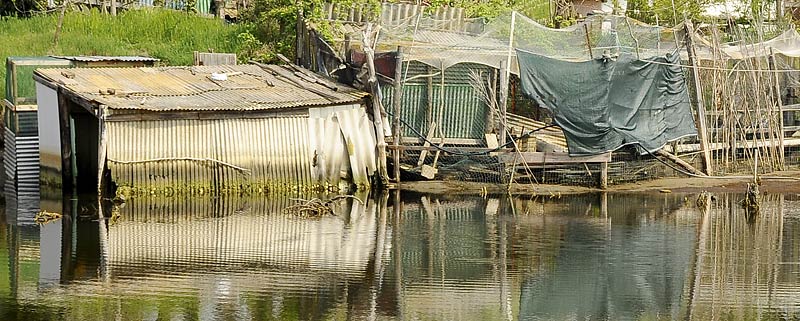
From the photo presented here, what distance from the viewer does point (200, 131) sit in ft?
69.0

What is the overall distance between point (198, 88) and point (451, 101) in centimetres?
454

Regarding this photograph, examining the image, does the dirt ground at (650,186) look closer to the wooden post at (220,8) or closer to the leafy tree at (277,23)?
the leafy tree at (277,23)

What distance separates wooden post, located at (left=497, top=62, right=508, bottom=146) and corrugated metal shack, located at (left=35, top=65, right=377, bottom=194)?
2.30 metres

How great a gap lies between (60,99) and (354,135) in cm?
510

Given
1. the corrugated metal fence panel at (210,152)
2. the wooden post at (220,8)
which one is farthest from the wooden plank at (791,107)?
the wooden post at (220,8)

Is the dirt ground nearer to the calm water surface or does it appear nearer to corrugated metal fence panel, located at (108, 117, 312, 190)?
the calm water surface

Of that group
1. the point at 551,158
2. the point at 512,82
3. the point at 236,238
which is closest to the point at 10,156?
the point at 236,238

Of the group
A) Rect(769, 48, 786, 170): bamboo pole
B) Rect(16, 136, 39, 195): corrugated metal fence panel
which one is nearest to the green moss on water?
Rect(16, 136, 39, 195): corrugated metal fence panel

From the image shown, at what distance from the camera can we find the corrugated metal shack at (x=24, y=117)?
22609mm

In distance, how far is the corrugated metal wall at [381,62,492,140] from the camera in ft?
74.7

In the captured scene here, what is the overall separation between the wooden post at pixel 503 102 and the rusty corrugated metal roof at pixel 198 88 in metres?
2.51

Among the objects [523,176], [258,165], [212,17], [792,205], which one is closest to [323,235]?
[258,165]

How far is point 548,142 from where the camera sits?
74.1 feet

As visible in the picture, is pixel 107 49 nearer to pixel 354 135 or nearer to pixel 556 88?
pixel 354 135
